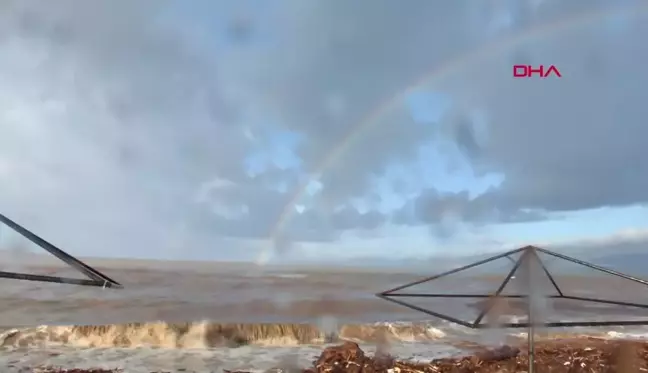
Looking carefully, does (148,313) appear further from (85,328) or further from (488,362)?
(488,362)

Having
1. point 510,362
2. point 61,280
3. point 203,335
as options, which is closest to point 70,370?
point 203,335

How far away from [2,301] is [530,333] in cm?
3685

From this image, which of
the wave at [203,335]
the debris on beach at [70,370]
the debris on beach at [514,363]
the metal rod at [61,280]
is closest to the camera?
the metal rod at [61,280]

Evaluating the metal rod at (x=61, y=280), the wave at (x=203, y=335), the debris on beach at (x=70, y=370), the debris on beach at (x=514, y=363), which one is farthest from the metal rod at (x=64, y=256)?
the wave at (x=203, y=335)

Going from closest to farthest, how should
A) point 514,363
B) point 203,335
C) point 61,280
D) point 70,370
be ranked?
point 61,280 → point 514,363 → point 70,370 → point 203,335

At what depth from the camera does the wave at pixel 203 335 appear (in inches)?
867

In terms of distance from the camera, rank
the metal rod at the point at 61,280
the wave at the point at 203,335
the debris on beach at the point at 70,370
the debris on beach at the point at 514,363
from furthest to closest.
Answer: the wave at the point at 203,335 < the debris on beach at the point at 70,370 < the debris on beach at the point at 514,363 < the metal rod at the point at 61,280

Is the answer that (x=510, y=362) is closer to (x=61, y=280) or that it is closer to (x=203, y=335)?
(x=61, y=280)

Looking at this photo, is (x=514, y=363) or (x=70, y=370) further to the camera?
(x=70, y=370)

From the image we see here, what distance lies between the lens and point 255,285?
48.8 m

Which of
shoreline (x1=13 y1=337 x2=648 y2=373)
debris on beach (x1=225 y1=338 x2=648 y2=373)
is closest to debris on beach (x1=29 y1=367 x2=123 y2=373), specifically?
shoreline (x1=13 y1=337 x2=648 y2=373)

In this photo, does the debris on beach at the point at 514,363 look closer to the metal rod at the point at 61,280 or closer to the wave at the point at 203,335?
the metal rod at the point at 61,280

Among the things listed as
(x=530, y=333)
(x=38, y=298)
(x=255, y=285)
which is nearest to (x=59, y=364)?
(x=530, y=333)

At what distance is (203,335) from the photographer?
77.7ft
